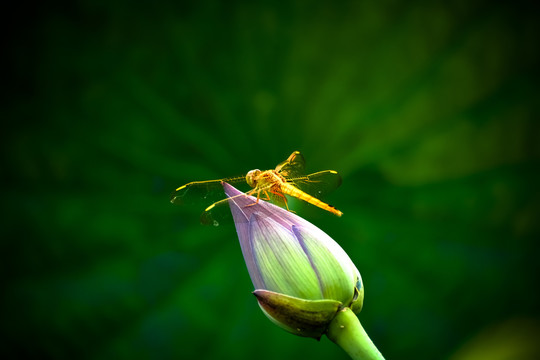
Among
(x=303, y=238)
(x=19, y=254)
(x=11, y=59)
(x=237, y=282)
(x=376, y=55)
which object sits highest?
(x=11, y=59)

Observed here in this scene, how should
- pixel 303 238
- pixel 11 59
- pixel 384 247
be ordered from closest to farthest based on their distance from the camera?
pixel 303 238
pixel 11 59
pixel 384 247

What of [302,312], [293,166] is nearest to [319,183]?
[293,166]

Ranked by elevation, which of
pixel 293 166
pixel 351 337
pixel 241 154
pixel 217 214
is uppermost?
pixel 241 154

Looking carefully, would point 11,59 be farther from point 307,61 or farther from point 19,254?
point 307,61

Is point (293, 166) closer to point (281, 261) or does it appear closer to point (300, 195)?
point (300, 195)

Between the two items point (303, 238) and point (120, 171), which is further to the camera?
point (120, 171)

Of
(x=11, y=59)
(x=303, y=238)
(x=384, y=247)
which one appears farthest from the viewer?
(x=384, y=247)

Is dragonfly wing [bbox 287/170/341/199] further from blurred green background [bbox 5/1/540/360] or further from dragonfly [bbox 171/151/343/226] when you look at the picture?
blurred green background [bbox 5/1/540/360]

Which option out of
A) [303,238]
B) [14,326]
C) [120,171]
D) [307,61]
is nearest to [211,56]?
[307,61]
